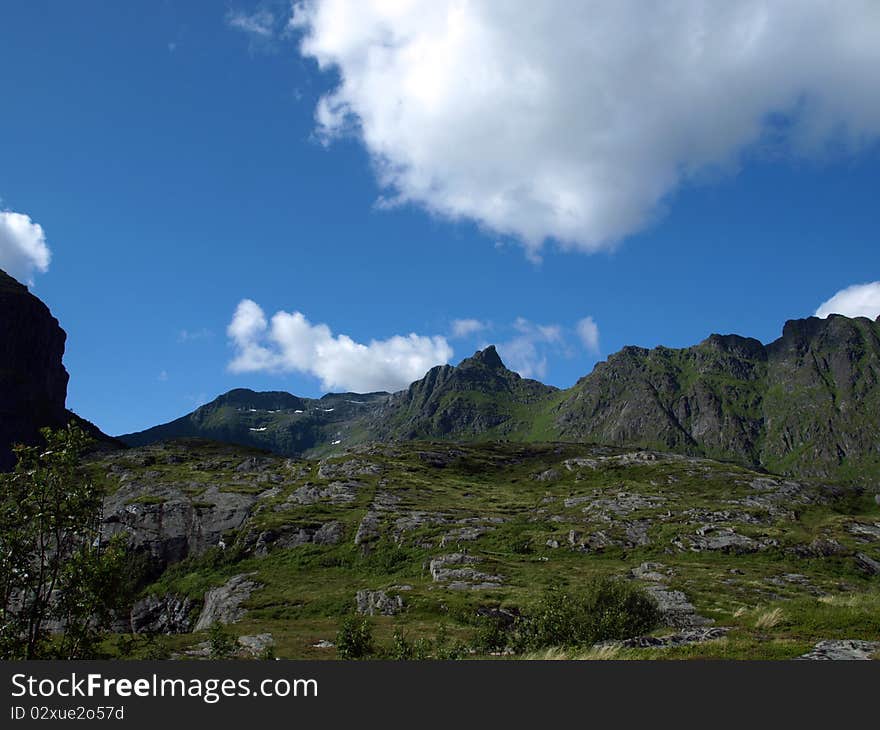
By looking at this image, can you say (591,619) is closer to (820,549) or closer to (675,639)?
(675,639)

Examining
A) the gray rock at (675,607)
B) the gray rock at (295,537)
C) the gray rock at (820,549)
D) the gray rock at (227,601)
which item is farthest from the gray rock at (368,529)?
the gray rock at (820,549)

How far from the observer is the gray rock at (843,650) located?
758 inches

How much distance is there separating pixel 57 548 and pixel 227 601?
6133 centimetres

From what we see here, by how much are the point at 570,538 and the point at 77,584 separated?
88.2m

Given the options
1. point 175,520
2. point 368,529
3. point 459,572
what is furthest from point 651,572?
point 175,520

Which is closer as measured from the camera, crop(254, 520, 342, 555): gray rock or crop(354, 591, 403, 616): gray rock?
crop(354, 591, 403, 616): gray rock

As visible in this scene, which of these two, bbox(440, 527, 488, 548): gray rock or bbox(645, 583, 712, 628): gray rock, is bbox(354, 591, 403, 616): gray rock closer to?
bbox(440, 527, 488, 548): gray rock

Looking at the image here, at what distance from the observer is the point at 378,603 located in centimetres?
6575

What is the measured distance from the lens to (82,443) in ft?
75.5

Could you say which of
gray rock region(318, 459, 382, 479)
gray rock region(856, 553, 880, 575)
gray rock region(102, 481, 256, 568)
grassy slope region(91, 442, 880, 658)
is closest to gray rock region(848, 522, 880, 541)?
grassy slope region(91, 442, 880, 658)

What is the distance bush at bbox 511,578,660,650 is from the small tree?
69.0ft

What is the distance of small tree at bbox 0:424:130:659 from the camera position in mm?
21125

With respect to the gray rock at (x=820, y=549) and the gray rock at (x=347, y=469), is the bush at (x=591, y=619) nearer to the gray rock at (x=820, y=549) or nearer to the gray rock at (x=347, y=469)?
the gray rock at (x=820, y=549)

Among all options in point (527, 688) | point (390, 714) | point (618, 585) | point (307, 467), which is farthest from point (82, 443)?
point (307, 467)
